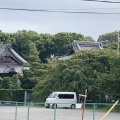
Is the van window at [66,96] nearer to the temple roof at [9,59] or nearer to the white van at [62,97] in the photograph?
the white van at [62,97]

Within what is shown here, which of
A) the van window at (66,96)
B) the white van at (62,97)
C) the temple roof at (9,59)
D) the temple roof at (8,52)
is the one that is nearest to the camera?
the white van at (62,97)

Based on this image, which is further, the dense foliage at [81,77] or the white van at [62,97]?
the white van at [62,97]

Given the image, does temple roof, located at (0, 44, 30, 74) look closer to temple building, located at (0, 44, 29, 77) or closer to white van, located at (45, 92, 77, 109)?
temple building, located at (0, 44, 29, 77)

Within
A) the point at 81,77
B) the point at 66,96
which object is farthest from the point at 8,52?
the point at 81,77

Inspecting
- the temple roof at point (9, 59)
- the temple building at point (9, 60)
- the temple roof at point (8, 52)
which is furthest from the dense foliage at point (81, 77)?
the temple roof at point (8, 52)

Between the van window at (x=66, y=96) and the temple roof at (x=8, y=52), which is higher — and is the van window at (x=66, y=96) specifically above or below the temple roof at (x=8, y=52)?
below

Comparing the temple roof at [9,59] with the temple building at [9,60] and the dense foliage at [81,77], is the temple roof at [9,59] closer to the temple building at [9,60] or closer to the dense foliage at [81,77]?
the temple building at [9,60]

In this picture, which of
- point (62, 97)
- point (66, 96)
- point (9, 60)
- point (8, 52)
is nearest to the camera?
point (62, 97)

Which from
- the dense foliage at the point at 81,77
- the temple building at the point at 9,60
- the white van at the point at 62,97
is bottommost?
the white van at the point at 62,97

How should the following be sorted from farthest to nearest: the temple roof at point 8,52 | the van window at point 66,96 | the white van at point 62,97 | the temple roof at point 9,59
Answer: the temple roof at point 8,52, the temple roof at point 9,59, the van window at point 66,96, the white van at point 62,97

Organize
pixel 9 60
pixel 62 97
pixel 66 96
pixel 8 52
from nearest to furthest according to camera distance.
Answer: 1. pixel 62 97
2. pixel 66 96
3. pixel 8 52
4. pixel 9 60

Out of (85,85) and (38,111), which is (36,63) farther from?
(38,111)

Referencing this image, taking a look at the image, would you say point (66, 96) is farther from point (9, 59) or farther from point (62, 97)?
point (9, 59)

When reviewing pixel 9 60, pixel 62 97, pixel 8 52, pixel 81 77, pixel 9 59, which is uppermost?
pixel 8 52
